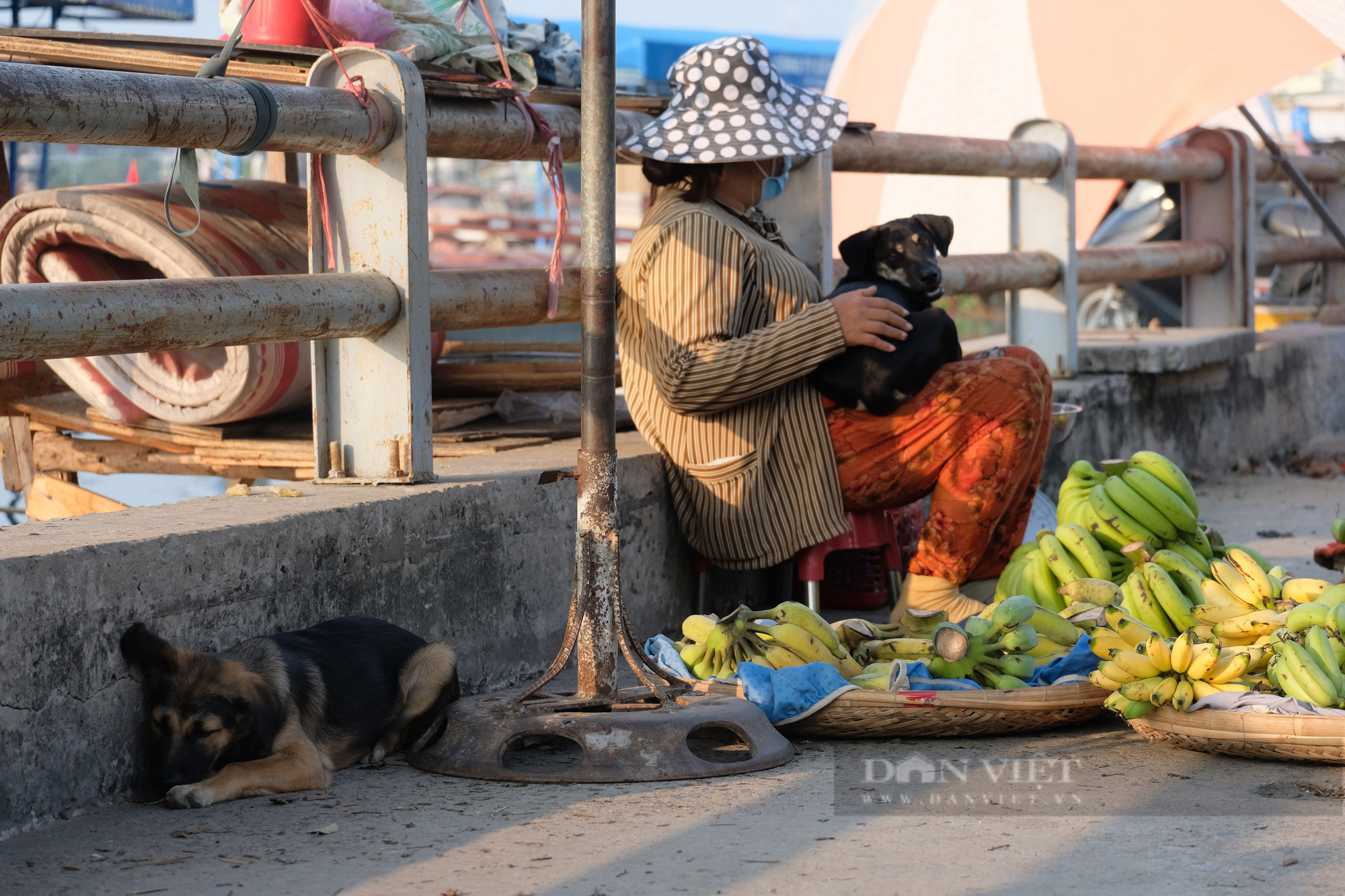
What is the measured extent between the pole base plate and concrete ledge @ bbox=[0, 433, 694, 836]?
42 centimetres

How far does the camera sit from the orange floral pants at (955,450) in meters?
4.24

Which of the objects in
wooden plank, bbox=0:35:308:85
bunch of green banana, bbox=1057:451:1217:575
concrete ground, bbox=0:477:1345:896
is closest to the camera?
concrete ground, bbox=0:477:1345:896

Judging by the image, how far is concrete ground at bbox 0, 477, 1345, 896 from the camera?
7.93 ft

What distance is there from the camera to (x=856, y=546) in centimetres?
443

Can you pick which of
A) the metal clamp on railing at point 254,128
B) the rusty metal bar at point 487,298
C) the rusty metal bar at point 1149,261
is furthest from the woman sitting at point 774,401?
the rusty metal bar at point 1149,261

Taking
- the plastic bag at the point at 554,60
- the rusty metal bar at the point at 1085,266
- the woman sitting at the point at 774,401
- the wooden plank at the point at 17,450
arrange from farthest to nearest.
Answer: the rusty metal bar at the point at 1085,266 < the wooden plank at the point at 17,450 < the plastic bag at the point at 554,60 < the woman sitting at the point at 774,401

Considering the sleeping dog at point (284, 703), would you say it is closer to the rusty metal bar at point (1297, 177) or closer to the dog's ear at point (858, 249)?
the dog's ear at point (858, 249)

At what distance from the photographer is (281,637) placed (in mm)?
3064

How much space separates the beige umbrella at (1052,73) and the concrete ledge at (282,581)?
3948mm

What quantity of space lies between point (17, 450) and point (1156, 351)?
495 centimetres

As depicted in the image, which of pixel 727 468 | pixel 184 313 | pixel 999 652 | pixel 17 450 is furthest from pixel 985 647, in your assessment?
pixel 17 450

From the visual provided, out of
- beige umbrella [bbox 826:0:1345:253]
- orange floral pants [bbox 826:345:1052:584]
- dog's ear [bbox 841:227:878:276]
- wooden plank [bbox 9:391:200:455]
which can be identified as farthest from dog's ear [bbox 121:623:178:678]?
beige umbrella [bbox 826:0:1345:253]
